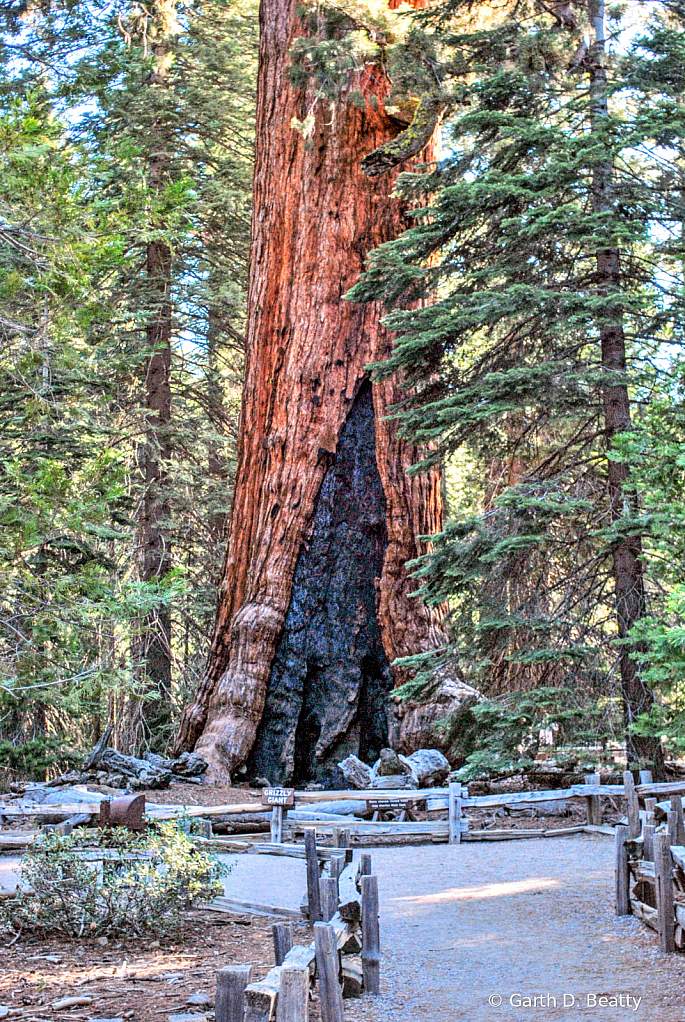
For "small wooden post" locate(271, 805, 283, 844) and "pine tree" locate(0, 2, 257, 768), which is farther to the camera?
"pine tree" locate(0, 2, 257, 768)

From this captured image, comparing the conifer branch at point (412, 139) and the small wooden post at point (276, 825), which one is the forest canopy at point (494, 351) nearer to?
the conifer branch at point (412, 139)

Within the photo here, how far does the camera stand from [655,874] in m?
6.42

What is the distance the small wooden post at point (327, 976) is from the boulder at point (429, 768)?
7.49 m

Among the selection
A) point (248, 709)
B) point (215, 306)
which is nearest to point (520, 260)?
point (248, 709)

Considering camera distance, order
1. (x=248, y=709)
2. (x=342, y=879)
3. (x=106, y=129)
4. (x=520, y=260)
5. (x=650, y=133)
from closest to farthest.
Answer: (x=342, y=879)
(x=650, y=133)
(x=520, y=260)
(x=248, y=709)
(x=106, y=129)

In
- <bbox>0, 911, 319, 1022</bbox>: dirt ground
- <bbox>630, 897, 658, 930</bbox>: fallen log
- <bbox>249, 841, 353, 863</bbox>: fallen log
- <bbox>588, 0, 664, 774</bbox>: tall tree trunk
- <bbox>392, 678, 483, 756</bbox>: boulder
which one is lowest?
<bbox>0, 911, 319, 1022</bbox>: dirt ground

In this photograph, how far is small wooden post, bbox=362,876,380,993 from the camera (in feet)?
18.3

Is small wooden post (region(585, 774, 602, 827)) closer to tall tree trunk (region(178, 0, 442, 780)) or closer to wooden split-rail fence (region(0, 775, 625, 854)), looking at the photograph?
wooden split-rail fence (region(0, 775, 625, 854))

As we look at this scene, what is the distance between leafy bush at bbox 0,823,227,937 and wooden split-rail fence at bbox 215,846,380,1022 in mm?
920

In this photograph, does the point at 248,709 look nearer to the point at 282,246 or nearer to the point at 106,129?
the point at 282,246

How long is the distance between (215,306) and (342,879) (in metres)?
13.6

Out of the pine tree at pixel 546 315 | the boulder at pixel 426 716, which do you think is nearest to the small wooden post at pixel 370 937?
the pine tree at pixel 546 315

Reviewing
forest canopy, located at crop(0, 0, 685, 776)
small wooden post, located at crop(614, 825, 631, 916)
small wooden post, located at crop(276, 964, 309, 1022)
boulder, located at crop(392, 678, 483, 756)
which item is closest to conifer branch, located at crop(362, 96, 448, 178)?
forest canopy, located at crop(0, 0, 685, 776)

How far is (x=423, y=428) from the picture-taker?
1085 cm
